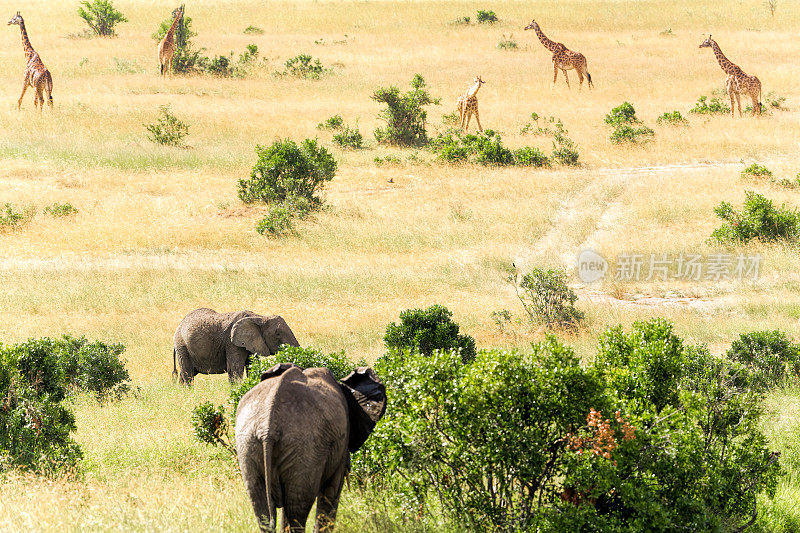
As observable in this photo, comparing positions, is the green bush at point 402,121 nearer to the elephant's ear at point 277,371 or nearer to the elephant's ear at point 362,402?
the elephant's ear at point 362,402

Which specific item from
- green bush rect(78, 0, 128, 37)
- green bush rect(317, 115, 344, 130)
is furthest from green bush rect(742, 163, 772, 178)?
green bush rect(78, 0, 128, 37)

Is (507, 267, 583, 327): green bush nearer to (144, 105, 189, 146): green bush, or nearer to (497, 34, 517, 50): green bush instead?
(144, 105, 189, 146): green bush

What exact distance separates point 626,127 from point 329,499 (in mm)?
29006

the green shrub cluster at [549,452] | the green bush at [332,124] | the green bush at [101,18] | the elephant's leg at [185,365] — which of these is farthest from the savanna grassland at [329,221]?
the green bush at [101,18]

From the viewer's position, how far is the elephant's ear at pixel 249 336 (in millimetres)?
12359

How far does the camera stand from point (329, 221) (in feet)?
78.6

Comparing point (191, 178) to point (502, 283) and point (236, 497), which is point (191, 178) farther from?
point (236, 497)

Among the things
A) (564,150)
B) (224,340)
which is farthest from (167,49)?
(224,340)

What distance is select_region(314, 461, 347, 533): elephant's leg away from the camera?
6250 millimetres

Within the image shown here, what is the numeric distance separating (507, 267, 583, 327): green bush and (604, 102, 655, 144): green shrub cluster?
16802 mm

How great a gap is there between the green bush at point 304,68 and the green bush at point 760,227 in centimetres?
2663

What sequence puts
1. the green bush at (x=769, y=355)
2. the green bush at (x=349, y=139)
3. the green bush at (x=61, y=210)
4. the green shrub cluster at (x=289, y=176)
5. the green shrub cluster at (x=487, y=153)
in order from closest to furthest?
the green bush at (x=769, y=355) → the green bush at (x=61, y=210) → the green shrub cluster at (x=289, y=176) → the green shrub cluster at (x=487, y=153) → the green bush at (x=349, y=139)

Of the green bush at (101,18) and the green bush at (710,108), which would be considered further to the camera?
the green bush at (101,18)

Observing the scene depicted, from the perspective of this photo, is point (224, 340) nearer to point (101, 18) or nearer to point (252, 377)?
point (252, 377)
